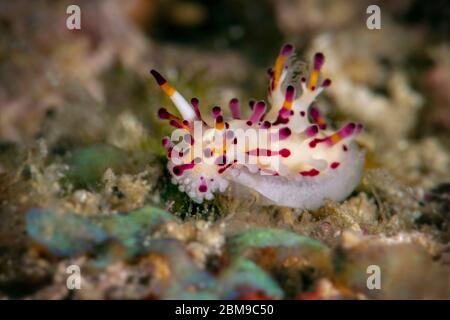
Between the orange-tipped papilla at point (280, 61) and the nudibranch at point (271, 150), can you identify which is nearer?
the nudibranch at point (271, 150)

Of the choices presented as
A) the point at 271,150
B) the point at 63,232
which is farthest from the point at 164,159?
the point at 63,232

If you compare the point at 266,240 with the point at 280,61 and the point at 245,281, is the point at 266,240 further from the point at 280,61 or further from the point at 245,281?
the point at 280,61

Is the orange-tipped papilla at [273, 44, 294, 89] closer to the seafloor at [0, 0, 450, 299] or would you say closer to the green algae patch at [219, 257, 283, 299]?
the seafloor at [0, 0, 450, 299]

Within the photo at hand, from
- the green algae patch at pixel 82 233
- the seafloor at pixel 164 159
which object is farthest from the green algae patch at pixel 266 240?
the green algae patch at pixel 82 233

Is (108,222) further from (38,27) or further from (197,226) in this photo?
(38,27)

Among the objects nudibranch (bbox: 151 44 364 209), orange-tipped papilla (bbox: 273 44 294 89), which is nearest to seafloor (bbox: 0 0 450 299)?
nudibranch (bbox: 151 44 364 209)

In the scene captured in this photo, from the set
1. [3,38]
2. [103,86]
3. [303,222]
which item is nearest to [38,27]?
[3,38]

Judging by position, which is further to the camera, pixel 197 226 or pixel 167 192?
pixel 167 192

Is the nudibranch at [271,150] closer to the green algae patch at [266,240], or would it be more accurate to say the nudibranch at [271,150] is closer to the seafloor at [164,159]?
the seafloor at [164,159]
